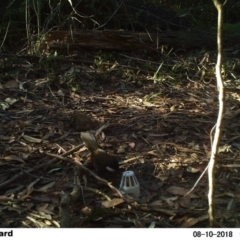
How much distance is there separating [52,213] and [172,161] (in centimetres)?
85

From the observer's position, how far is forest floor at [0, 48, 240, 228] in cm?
233

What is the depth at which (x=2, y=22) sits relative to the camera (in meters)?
5.56

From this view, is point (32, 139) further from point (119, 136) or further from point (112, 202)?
point (112, 202)

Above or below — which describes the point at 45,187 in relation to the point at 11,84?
below

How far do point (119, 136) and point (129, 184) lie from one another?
81 centimetres

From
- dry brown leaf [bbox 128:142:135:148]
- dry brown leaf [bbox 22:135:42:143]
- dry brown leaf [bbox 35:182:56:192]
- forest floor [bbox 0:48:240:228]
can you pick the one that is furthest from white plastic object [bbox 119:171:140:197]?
dry brown leaf [bbox 22:135:42:143]

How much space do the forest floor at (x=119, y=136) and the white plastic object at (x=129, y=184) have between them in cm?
5

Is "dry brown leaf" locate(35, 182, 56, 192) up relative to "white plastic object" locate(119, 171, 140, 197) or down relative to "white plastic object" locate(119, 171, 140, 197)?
down

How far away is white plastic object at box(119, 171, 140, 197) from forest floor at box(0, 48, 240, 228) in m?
0.05

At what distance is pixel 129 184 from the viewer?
241cm

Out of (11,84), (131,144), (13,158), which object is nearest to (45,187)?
(13,158)

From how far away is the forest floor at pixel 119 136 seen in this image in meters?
2.33

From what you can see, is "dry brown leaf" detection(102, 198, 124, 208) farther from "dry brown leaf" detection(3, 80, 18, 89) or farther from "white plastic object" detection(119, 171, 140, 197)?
"dry brown leaf" detection(3, 80, 18, 89)

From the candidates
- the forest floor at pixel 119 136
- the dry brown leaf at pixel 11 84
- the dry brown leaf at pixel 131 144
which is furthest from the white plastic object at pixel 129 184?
the dry brown leaf at pixel 11 84
